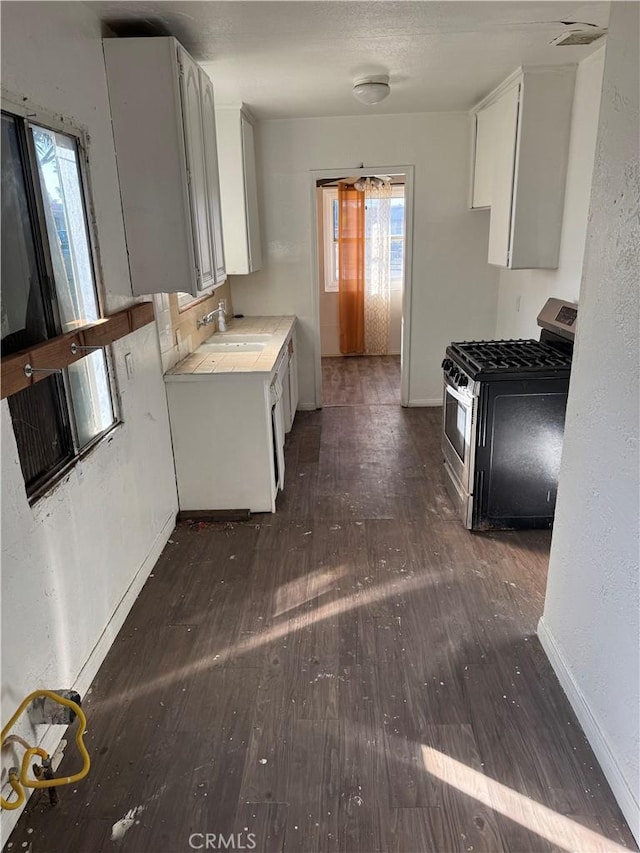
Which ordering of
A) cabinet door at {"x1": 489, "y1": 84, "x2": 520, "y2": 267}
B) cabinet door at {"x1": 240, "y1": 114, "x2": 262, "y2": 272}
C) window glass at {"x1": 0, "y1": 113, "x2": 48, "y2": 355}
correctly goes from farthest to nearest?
cabinet door at {"x1": 240, "y1": 114, "x2": 262, "y2": 272}, cabinet door at {"x1": 489, "y1": 84, "x2": 520, "y2": 267}, window glass at {"x1": 0, "y1": 113, "x2": 48, "y2": 355}

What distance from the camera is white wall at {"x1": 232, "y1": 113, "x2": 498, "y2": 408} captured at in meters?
4.54

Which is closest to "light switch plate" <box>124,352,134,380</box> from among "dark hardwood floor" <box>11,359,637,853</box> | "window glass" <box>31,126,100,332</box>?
"window glass" <box>31,126,100,332</box>

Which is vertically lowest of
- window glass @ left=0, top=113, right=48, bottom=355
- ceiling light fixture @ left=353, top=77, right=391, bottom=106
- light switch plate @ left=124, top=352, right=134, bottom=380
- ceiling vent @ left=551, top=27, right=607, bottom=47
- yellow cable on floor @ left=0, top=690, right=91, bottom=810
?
yellow cable on floor @ left=0, top=690, right=91, bottom=810

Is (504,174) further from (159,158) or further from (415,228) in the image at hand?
(159,158)

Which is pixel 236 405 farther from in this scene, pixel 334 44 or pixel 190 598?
pixel 334 44

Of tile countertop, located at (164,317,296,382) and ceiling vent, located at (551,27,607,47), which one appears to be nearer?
ceiling vent, located at (551,27,607,47)

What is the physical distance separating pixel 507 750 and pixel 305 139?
14.3 feet

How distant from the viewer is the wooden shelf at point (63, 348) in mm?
1577

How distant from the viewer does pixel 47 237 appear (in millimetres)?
1919

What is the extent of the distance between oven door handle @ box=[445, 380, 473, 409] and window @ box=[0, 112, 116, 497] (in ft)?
5.96

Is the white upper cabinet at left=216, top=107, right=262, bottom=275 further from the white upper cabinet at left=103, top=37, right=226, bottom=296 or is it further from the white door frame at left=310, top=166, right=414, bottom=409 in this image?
the white upper cabinet at left=103, top=37, right=226, bottom=296

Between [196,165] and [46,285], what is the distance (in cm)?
114

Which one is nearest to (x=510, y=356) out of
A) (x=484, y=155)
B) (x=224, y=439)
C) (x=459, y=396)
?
(x=459, y=396)

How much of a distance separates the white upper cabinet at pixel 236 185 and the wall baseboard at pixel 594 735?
3.14 m
